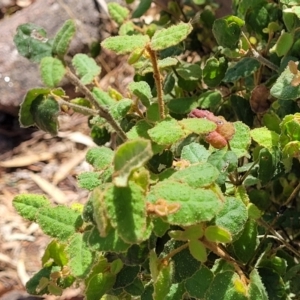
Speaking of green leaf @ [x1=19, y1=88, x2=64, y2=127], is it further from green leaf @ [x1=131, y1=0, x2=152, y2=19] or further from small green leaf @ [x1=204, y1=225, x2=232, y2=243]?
green leaf @ [x1=131, y1=0, x2=152, y2=19]

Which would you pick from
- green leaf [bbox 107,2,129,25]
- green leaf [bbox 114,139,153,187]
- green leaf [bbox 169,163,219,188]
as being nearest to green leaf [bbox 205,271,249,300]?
green leaf [bbox 169,163,219,188]

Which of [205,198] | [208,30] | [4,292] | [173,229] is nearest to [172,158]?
[173,229]

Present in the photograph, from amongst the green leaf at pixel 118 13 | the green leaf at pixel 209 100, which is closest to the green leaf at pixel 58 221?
the green leaf at pixel 209 100

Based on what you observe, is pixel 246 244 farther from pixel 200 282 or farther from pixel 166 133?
pixel 166 133

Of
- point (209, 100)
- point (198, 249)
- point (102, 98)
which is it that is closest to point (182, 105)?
point (209, 100)

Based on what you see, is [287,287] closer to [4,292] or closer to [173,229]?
[173,229]

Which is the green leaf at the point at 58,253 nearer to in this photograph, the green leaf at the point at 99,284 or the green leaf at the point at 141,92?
the green leaf at the point at 99,284
